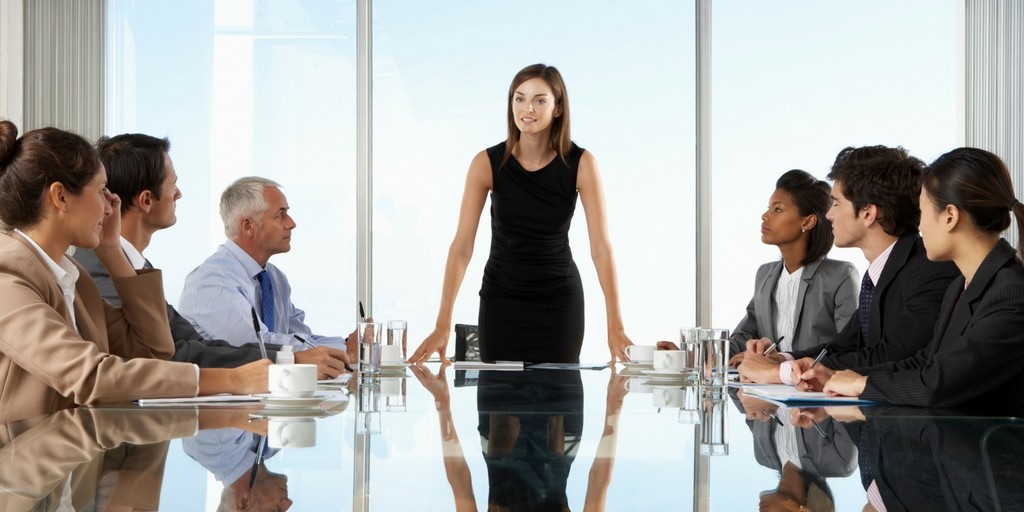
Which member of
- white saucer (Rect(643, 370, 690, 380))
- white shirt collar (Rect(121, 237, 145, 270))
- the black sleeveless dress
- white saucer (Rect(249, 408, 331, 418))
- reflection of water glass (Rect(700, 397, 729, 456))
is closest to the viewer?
reflection of water glass (Rect(700, 397, 729, 456))

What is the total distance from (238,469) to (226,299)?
6.75 ft

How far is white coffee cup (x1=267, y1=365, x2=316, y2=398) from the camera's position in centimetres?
180

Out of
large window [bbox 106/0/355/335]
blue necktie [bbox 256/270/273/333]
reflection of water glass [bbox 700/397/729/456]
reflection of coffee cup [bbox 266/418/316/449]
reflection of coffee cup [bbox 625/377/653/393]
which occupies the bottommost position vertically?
reflection of coffee cup [bbox 625/377/653/393]

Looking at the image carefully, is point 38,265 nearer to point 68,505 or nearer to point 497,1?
point 68,505

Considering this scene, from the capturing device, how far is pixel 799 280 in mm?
3516

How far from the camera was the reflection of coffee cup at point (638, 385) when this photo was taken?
7.26 ft

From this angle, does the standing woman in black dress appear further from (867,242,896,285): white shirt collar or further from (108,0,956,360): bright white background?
(108,0,956,360): bright white background

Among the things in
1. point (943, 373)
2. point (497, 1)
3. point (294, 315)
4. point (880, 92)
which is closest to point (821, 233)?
point (943, 373)

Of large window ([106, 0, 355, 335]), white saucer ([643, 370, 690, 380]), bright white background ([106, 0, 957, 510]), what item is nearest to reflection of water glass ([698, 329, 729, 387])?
white saucer ([643, 370, 690, 380])

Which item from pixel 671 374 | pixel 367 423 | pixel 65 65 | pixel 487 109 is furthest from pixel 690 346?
pixel 65 65

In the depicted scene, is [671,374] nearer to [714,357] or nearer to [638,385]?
[638,385]

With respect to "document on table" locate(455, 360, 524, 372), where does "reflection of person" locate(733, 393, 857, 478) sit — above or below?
above

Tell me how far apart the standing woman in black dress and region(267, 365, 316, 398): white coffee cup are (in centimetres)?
164

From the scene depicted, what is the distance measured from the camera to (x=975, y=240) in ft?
7.27
